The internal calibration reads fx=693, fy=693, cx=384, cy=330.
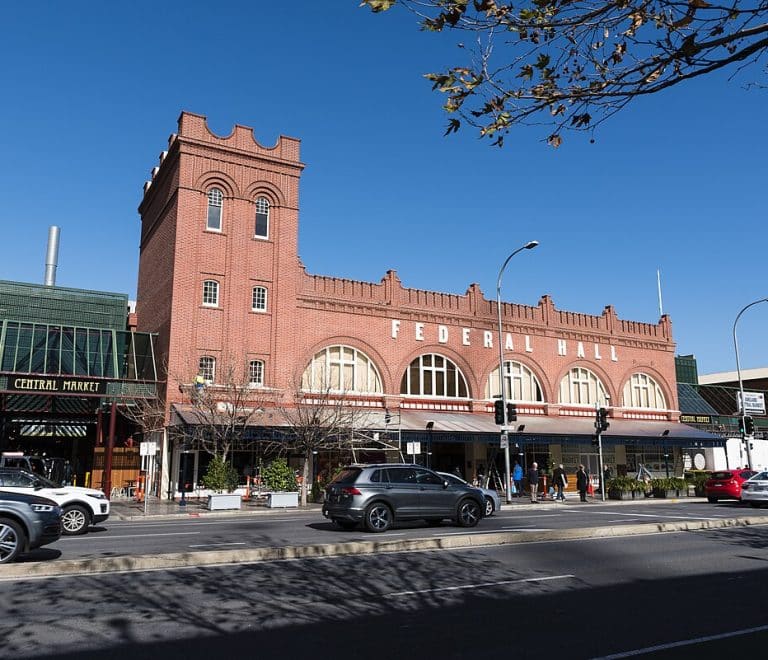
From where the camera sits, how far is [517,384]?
128 ft

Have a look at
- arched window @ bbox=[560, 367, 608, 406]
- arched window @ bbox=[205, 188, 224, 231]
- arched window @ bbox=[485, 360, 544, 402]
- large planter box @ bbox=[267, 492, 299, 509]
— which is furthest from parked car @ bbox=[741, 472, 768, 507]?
arched window @ bbox=[205, 188, 224, 231]

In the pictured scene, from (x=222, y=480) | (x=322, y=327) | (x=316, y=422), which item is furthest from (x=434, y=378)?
(x=222, y=480)

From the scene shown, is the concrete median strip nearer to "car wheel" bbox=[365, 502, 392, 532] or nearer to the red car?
"car wheel" bbox=[365, 502, 392, 532]

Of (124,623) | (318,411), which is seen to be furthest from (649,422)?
(124,623)

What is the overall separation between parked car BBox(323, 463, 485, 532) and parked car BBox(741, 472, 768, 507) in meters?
14.2

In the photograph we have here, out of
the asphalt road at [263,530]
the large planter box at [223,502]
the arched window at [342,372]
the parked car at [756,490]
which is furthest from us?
the arched window at [342,372]

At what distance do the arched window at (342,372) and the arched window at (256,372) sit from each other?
191 cm

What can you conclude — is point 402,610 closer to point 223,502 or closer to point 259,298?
point 223,502

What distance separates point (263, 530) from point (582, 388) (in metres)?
28.5

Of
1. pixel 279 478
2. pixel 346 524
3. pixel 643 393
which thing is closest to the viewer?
pixel 346 524

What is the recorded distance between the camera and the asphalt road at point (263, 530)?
13.5 metres

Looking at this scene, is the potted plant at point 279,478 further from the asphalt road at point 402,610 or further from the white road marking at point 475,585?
the white road marking at point 475,585

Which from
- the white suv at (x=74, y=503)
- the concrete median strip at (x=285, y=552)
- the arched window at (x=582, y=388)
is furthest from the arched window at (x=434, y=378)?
the concrete median strip at (x=285, y=552)

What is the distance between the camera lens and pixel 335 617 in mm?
7746
